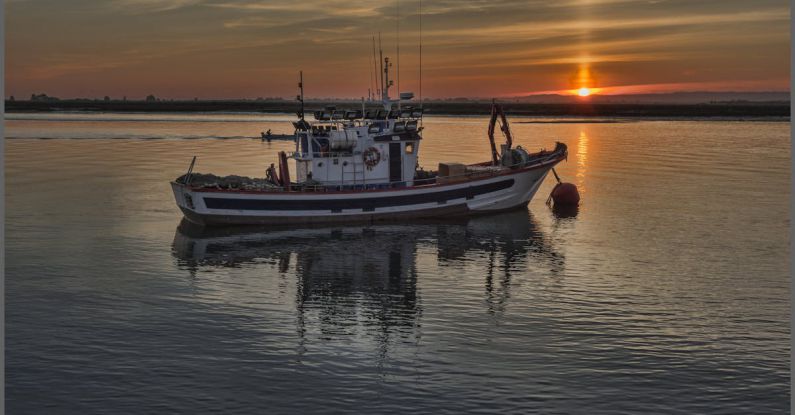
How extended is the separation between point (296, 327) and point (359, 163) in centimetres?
1941

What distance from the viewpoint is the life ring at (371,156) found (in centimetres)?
4347

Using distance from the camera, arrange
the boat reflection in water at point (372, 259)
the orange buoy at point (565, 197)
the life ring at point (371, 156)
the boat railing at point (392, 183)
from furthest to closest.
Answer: the orange buoy at point (565, 197) → the life ring at point (371, 156) → the boat railing at point (392, 183) → the boat reflection in water at point (372, 259)

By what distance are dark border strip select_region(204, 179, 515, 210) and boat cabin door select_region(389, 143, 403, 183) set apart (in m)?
1.35

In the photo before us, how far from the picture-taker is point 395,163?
144 feet

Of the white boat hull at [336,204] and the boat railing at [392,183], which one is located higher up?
the boat railing at [392,183]

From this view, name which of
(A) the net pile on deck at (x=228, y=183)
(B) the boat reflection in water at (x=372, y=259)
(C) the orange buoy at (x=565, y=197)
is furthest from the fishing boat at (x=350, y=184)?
(C) the orange buoy at (x=565, y=197)

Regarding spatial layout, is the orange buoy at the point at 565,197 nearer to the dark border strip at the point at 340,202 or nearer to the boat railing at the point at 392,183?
the boat railing at the point at 392,183

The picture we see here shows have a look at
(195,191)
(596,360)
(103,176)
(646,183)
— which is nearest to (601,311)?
(596,360)

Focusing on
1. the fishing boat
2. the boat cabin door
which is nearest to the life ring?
the fishing boat

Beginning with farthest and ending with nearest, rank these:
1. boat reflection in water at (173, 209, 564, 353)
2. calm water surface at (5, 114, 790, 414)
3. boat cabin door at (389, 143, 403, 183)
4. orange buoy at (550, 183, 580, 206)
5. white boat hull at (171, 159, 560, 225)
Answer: orange buoy at (550, 183, 580, 206) → boat cabin door at (389, 143, 403, 183) → white boat hull at (171, 159, 560, 225) → boat reflection in water at (173, 209, 564, 353) → calm water surface at (5, 114, 790, 414)

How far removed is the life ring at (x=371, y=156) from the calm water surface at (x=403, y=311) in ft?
11.0

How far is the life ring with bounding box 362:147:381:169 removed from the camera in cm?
4347

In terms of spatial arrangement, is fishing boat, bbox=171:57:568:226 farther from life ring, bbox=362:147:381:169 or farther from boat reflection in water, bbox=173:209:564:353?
boat reflection in water, bbox=173:209:564:353

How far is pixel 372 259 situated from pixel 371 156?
970 cm
